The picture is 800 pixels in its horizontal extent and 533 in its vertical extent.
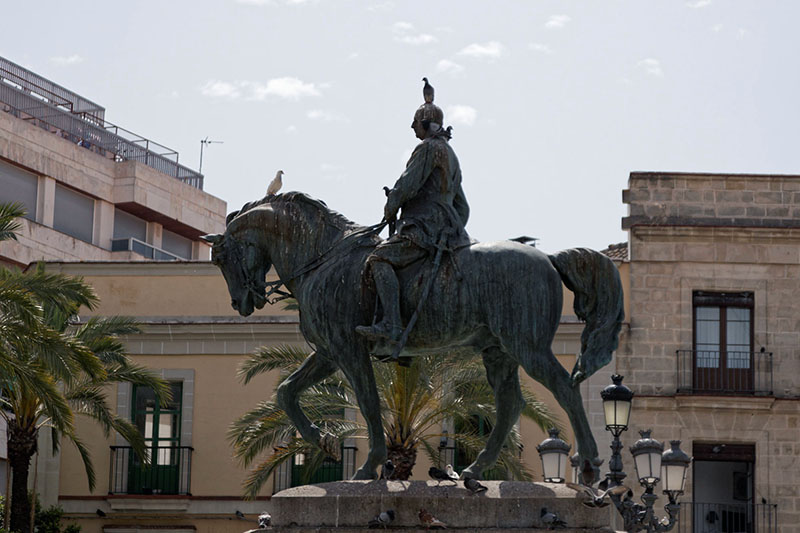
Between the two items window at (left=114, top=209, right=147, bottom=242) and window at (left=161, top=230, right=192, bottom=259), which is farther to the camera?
window at (left=161, top=230, right=192, bottom=259)

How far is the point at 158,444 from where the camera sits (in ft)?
115

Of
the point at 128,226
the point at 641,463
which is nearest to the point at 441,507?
the point at 641,463

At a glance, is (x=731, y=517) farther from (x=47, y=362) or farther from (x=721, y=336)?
(x=47, y=362)

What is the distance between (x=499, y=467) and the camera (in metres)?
27.6

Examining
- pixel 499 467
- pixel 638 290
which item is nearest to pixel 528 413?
pixel 499 467

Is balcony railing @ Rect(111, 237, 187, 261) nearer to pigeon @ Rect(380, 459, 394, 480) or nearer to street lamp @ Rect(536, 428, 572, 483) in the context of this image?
street lamp @ Rect(536, 428, 572, 483)

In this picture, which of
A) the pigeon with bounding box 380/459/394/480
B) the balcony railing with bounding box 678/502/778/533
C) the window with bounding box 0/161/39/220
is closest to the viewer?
the pigeon with bounding box 380/459/394/480

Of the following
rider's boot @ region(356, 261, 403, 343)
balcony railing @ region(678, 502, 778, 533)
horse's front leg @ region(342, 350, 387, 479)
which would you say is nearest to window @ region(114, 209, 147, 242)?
balcony railing @ region(678, 502, 778, 533)

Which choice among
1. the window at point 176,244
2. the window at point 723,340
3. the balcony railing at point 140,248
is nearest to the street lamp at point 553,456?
the window at point 723,340

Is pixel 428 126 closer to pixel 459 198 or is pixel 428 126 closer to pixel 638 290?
pixel 459 198

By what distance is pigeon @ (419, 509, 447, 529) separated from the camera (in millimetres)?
10266

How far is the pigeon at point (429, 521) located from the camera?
33.7 ft

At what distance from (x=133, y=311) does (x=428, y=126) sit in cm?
2491

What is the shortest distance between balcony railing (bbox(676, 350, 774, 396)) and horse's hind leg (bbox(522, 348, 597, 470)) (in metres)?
23.4
